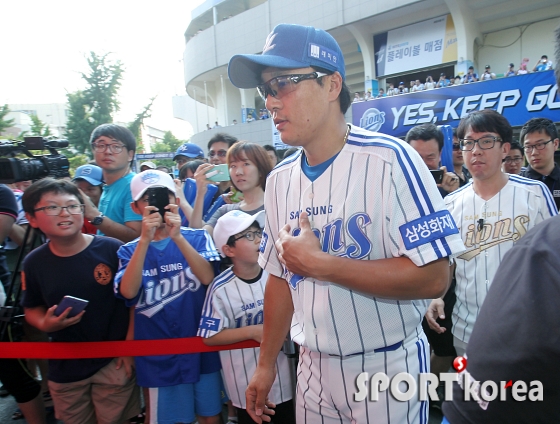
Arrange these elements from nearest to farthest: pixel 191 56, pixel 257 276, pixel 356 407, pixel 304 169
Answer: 1. pixel 356 407
2. pixel 304 169
3. pixel 257 276
4. pixel 191 56

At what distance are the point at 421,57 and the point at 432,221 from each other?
23020mm

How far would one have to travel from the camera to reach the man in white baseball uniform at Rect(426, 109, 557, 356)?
2445 mm

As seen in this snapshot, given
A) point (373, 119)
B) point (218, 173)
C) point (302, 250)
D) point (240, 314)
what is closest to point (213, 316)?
point (240, 314)

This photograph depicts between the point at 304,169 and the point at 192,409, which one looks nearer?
the point at 304,169

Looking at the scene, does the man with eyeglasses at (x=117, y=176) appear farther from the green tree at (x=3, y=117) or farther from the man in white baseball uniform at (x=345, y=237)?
the green tree at (x=3, y=117)

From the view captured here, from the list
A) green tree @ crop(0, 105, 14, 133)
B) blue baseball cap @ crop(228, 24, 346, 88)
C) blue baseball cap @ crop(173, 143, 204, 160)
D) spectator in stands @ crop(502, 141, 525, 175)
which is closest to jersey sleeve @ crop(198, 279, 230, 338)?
blue baseball cap @ crop(228, 24, 346, 88)

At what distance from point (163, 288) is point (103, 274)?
44cm

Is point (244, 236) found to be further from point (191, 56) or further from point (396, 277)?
point (191, 56)

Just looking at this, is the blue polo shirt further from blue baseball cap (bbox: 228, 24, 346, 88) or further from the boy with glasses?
blue baseball cap (bbox: 228, 24, 346, 88)

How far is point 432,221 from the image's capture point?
1.32 meters

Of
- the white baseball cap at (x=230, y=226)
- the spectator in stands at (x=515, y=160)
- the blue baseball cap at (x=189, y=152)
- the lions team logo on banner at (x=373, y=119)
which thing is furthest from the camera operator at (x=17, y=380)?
the lions team logo on banner at (x=373, y=119)

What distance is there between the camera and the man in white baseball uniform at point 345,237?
4.36ft

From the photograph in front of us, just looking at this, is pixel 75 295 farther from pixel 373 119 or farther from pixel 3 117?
pixel 3 117

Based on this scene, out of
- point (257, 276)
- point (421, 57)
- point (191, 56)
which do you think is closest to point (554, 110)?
point (421, 57)
